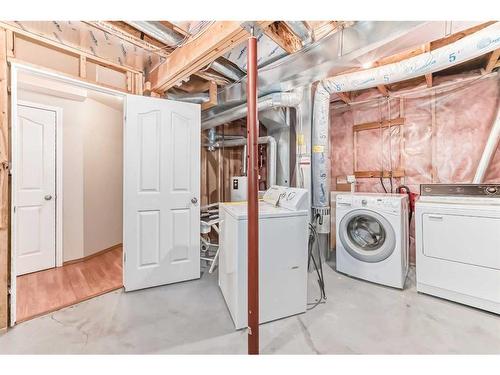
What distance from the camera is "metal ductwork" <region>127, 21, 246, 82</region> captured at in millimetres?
1788

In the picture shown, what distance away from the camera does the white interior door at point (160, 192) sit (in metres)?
2.33

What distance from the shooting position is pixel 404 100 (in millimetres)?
3033

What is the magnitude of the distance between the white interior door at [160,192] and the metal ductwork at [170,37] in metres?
0.48

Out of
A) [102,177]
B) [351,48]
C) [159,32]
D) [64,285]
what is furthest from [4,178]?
[351,48]

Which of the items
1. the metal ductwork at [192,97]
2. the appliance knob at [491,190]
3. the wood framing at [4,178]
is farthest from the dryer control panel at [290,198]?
the wood framing at [4,178]

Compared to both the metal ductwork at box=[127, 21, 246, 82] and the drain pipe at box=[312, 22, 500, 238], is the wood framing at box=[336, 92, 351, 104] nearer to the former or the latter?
the drain pipe at box=[312, 22, 500, 238]

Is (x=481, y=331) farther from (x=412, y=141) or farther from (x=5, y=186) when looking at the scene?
(x=5, y=186)

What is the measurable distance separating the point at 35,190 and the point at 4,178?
141 cm

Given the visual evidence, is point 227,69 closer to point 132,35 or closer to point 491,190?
point 132,35

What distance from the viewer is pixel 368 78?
2.35m

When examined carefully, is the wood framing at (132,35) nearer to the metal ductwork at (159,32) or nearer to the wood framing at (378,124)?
the metal ductwork at (159,32)

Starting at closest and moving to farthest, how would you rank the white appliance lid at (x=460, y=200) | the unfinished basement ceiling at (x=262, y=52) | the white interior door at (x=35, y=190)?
the white appliance lid at (x=460, y=200)
the unfinished basement ceiling at (x=262, y=52)
the white interior door at (x=35, y=190)
